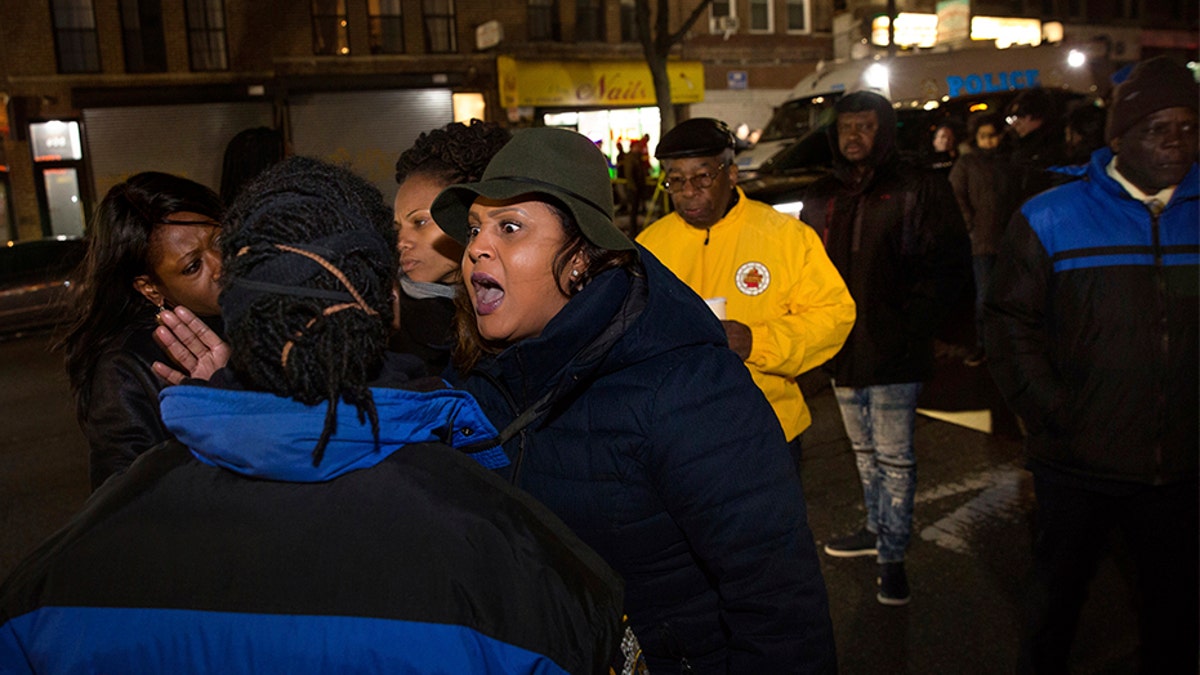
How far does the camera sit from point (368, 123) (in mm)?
24203

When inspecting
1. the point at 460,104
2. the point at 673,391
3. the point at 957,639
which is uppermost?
the point at 460,104

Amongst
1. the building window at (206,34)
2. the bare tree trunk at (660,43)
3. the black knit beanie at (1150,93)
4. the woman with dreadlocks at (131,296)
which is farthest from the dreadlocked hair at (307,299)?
the building window at (206,34)

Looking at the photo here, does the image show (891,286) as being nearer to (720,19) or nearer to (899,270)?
(899,270)

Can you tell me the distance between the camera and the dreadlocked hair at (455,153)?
9.45 feet

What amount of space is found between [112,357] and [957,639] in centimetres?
355

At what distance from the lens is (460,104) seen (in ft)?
83.4

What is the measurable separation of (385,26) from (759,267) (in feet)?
78.0

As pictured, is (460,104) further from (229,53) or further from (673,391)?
(673,391)

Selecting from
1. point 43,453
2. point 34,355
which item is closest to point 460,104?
point 34,355

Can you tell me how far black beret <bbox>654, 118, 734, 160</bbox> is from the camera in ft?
11.6

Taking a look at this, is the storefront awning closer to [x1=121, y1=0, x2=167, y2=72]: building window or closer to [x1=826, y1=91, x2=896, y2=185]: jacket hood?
[x1=121, y1=0, x2=167, y2=72]: building window

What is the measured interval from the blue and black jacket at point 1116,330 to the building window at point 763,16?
27.8m

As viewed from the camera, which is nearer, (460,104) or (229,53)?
(229,53)

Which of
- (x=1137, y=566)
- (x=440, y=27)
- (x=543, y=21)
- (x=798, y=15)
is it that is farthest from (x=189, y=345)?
(x=798, y=15)
